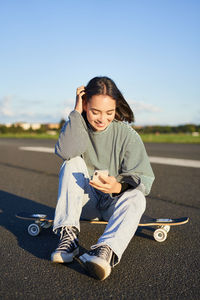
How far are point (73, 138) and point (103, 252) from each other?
1017mm

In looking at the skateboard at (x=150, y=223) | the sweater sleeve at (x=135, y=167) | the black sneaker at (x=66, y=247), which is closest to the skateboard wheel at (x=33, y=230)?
the skateboard at (x=150, y=223)

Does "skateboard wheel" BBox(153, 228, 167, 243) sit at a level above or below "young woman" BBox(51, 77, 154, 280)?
below

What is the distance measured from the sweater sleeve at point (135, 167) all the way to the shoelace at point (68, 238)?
559 mm

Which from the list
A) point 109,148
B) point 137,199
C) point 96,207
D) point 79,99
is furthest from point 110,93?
point 96,207

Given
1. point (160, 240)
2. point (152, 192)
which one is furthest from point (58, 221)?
point (152, 192)

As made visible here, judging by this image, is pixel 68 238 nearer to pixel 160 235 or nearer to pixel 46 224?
pixel 46 224

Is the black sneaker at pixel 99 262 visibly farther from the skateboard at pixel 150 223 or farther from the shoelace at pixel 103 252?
the skateboard at pixel 150 223

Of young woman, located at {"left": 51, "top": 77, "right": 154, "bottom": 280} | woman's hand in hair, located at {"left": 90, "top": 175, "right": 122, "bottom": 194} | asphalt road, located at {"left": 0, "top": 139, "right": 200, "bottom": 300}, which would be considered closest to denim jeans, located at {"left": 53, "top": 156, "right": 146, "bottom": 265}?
young woman, located at {"left": 51, "top": 77, "right": 154, "bottom": 280}

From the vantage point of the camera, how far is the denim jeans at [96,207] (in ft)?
7.38

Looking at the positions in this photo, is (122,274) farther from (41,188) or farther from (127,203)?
(41,188)

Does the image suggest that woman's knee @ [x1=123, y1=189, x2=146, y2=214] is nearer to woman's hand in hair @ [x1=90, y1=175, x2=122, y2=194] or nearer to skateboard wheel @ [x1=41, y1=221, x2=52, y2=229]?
woman's hand in hair @ [x1=90, y1=175, x2=122, y2=194]

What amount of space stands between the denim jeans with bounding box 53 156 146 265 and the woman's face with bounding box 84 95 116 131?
13.4 inches

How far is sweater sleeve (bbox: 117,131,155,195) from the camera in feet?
8.29

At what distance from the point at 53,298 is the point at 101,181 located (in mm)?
843
